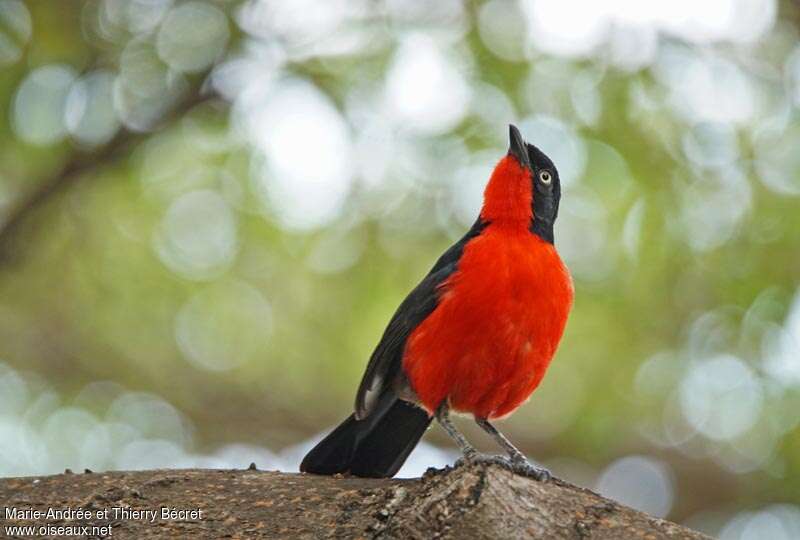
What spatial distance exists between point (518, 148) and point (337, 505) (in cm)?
316

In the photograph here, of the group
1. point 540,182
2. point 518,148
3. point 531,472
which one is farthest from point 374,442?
point 518,148

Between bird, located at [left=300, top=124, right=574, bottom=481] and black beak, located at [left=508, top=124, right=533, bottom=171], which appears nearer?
bird, located at [left=300, top=124, right=574, bottom=481]

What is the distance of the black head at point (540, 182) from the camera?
6516 millimetres

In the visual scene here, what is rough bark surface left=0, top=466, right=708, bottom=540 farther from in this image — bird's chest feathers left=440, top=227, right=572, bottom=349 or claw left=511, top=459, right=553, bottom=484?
bird's chest feathers left=440, top=227, right=572, bottom=349

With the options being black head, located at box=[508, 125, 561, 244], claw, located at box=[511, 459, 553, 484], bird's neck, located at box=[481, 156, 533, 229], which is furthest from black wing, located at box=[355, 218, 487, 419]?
claw, located at box=[511, 459, 553, 484]

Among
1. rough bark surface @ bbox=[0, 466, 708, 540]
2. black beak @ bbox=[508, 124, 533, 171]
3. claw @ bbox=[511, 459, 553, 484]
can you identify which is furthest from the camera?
black beak @ bbox=[508, 124, 533, 171]

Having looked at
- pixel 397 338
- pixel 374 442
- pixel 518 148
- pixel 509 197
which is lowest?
pixel 374 442

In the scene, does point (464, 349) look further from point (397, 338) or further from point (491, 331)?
point (397, 338)

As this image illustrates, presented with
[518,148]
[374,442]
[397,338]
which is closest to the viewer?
[374,442]

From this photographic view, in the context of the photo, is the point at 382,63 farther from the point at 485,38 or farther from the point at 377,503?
the point at 377,503

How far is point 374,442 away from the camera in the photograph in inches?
238

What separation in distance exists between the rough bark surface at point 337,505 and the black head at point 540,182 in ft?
8.24

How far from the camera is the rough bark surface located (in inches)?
143

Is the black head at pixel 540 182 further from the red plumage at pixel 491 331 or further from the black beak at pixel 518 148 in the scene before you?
the red plumage at pixel 491 331
